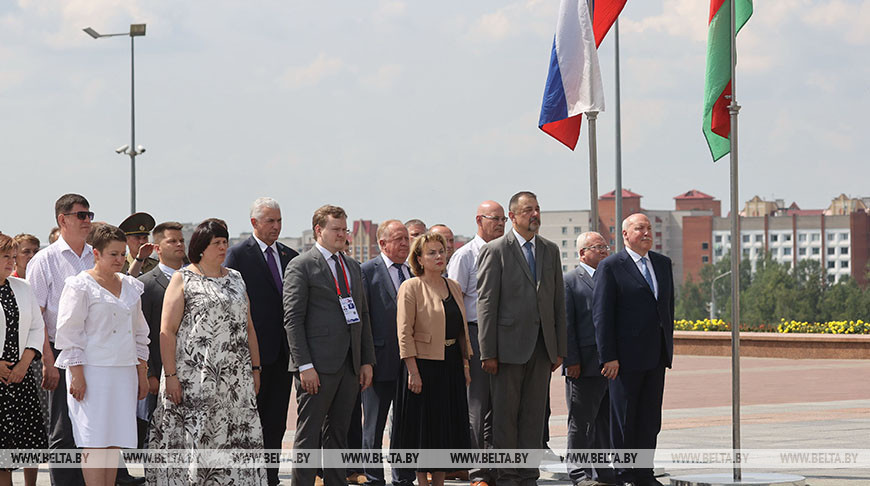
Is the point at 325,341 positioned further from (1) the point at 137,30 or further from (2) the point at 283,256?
(1) the point at 137,30

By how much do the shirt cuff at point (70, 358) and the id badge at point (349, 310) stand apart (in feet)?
5.77

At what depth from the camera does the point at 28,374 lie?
26.2 feet

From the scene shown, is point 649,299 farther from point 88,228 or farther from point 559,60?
point 88,228

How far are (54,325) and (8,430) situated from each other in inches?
36.2

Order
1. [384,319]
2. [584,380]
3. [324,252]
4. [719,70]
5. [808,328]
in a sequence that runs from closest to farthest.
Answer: [324,252] < [719,70] < [584,380] < [384,319] < [808,328]

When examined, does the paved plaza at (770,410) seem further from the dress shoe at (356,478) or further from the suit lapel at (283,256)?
the suit lapel at (283,256)

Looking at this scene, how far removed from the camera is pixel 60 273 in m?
8.51

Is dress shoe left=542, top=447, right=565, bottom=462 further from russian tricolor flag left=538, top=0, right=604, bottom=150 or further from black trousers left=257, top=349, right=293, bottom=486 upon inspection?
russian tricolor flag left=538, top=0, right=604, bottom=150

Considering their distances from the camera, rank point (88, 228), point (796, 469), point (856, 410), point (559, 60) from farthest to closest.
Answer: point (856, 410)
point (559, 60)
point (796, 469)
point (88, 228)

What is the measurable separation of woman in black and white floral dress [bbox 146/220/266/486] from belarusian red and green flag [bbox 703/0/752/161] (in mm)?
4001

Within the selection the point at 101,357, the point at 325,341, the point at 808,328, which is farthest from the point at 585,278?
the point at 808,328

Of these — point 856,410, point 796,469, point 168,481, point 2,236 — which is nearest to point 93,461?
point 168,481

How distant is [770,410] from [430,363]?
773cm

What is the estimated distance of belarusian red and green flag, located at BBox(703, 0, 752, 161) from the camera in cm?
928
